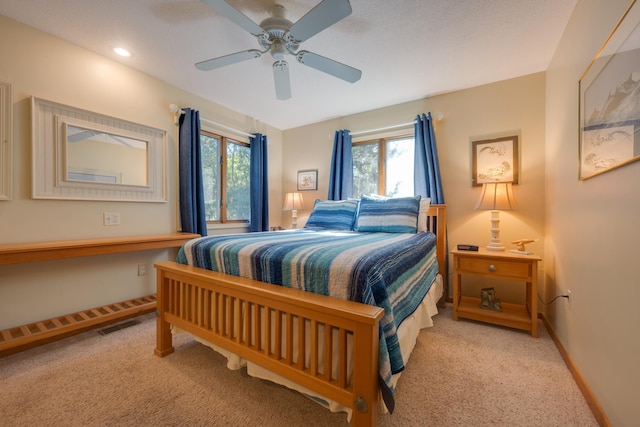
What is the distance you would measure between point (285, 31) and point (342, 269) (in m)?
1.60

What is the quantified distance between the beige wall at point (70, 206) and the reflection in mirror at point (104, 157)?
20cm

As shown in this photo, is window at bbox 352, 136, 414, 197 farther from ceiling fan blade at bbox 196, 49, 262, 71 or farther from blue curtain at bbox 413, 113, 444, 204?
ceiling fan blade at bbox 196, 49, 262, 71

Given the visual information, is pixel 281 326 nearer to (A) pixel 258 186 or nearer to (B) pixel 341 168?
(B) pixel 341 168

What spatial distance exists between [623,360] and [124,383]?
7.72ft

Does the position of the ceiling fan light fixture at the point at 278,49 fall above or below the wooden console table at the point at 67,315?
above

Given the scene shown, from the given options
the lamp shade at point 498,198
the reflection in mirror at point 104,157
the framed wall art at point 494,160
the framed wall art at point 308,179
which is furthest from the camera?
the framed wall art at point 308,179

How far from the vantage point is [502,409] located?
123 centimetres

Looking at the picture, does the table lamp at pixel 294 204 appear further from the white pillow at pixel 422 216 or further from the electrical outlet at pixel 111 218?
the electrical outlet at pixel 111 218

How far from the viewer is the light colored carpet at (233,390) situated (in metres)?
1.17

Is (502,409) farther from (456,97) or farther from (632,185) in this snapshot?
(456,97)

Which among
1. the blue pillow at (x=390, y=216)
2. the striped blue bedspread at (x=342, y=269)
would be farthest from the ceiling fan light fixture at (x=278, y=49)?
the blue pillow at (x=390, y=216)

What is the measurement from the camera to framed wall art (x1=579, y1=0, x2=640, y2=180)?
0.95m

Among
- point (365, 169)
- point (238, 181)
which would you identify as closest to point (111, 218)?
point (238, 181)

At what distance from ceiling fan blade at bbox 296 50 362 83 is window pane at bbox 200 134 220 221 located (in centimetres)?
180
